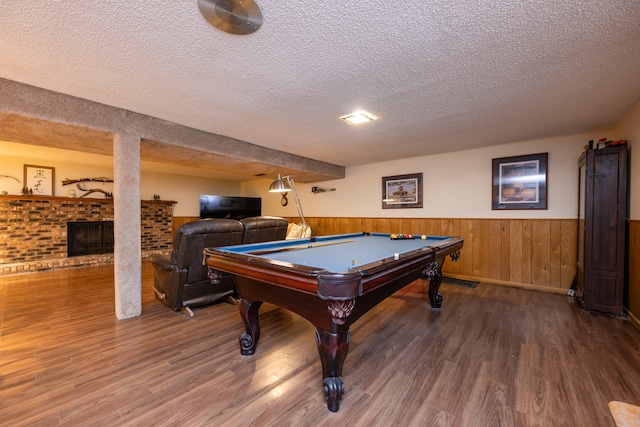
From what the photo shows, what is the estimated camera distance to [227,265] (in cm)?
192

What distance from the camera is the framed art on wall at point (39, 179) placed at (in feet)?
16.8

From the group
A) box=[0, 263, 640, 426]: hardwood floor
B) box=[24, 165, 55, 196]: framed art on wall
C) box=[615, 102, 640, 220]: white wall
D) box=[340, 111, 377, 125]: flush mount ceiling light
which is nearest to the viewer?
box=[0, 263, 640, 426]: hardwood floor

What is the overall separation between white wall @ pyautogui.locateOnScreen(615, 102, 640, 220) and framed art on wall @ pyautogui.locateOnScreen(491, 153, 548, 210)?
0.96 meters

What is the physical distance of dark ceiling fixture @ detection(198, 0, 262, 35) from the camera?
1357 mm

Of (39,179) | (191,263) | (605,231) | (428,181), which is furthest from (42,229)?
(605,231)

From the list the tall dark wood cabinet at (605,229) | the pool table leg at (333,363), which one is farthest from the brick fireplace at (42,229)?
the tall dark wood cabinet at (605,229)

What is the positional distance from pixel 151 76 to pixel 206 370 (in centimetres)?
224

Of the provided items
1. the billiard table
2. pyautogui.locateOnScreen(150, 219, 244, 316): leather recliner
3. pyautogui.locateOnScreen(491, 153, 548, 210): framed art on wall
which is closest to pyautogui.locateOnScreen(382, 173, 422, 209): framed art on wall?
pyautogui.locateOnScreen(491, 153, 548, 210): framed art on wall

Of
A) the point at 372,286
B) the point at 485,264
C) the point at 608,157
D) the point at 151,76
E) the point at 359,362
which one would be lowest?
the point at 359,362

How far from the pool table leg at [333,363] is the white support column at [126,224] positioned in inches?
87.3

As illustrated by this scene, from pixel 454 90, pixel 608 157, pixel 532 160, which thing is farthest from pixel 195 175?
pixel 608 157

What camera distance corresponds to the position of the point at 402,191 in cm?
514

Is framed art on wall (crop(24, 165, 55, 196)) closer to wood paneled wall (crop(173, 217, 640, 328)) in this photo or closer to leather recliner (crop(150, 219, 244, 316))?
leather recliner (crop(150, 219, 244, 316))

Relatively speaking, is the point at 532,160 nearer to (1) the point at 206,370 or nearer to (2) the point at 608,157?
(2) the point at 608,157
